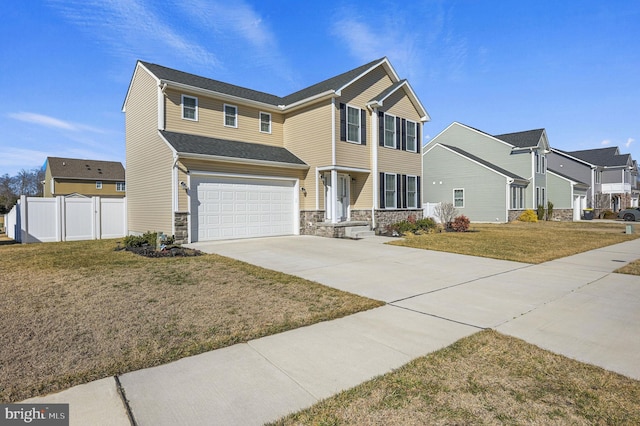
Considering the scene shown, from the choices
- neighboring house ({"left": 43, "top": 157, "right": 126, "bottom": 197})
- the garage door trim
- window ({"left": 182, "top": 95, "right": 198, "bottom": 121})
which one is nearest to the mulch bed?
the garage door trim

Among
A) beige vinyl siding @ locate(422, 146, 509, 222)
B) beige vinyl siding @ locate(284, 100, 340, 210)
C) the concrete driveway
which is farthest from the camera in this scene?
beige vinyl siding @ locate(422, 146, 509, 222)

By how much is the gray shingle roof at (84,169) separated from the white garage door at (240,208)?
113 ft

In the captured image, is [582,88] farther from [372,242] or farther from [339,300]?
[339,300]

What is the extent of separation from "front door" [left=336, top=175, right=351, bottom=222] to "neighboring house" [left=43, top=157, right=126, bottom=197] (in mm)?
33946

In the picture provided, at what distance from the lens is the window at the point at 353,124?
1617 centimetres

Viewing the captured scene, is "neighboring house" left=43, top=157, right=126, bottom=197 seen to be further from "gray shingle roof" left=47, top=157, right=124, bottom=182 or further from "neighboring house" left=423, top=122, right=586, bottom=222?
"neighboring house" left=423, top=122, right=586, bottom=222

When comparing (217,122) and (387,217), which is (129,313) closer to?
(217,122)

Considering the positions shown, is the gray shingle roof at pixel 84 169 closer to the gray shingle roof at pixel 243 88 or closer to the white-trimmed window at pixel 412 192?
the gray shingle roof at pixel 243 88

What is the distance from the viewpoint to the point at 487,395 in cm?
276

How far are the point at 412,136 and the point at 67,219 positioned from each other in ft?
58.4

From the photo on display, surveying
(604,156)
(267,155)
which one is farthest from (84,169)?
(604,156)

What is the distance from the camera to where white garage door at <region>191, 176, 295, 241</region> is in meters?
13.3

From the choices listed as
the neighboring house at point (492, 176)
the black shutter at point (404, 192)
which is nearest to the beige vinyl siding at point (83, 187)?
the neighboring house at point (492, 176)

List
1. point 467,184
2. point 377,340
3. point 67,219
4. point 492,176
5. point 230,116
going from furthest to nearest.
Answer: point 467,184 → point 492,176 → point 230,116 → point 67,219 → point 377,340
